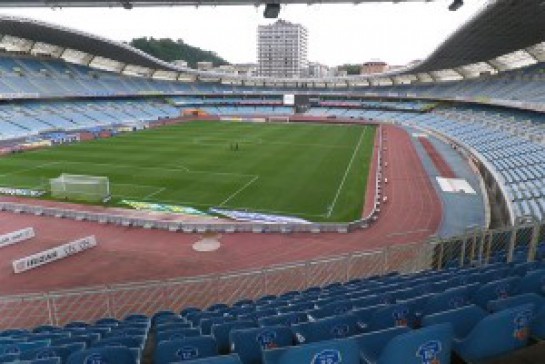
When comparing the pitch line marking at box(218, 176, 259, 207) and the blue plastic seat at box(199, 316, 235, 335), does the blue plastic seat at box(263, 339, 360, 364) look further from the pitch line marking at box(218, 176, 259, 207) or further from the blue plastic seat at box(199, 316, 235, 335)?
the pitch line marking at box(218, 176, 259, 207)

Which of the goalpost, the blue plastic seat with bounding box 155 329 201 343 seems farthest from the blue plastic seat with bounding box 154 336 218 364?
the goalpost

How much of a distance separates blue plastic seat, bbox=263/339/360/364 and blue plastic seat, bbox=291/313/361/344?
1351 millimetres

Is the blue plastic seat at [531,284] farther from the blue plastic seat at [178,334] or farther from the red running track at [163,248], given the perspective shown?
the red running track at [163,248]

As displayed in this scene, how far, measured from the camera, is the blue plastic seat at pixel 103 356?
5375 millimetres

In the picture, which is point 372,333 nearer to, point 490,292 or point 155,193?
point 490,292

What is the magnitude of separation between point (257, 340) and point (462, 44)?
53.5m

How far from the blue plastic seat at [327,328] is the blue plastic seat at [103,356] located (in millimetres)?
2325

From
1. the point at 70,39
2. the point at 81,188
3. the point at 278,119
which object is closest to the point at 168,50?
the point at 278,119

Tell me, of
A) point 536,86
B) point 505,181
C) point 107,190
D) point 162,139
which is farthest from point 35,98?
point 536,86

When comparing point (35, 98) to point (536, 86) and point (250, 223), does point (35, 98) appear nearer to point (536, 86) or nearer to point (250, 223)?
point (250, 223)

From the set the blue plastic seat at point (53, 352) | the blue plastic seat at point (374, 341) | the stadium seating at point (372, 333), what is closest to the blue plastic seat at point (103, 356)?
the stadium seating at point (372, 333)

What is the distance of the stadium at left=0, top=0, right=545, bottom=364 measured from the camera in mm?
5445

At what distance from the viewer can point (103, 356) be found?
5.45 m

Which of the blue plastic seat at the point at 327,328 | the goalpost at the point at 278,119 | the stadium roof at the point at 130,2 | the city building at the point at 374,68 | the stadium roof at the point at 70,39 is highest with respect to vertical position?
the city building at the point at 374,68
